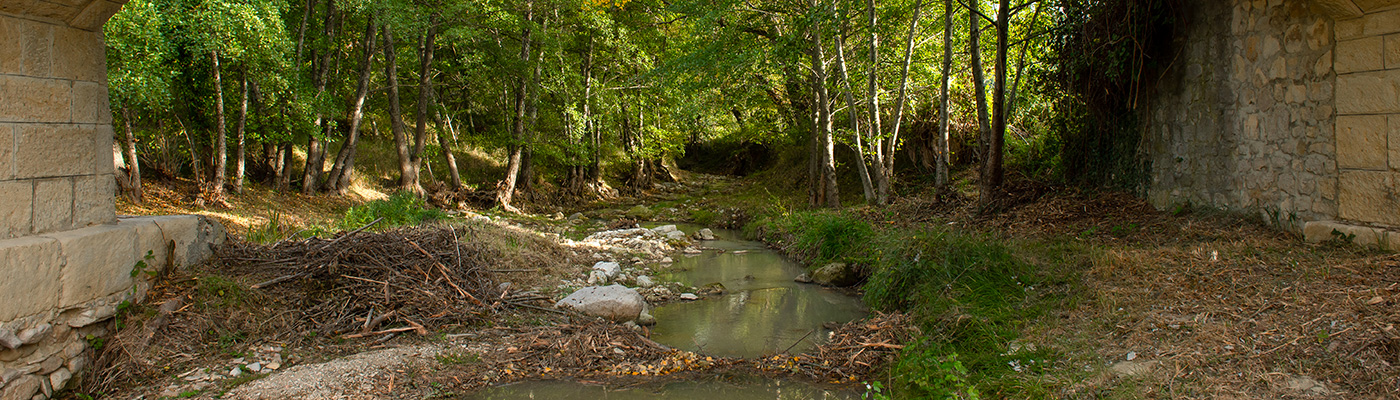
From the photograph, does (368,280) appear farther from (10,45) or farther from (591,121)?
(591,121)

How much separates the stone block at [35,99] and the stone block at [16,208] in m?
0.35

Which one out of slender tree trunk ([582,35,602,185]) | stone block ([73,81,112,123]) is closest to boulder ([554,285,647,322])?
stone block ([73,81,112,123])

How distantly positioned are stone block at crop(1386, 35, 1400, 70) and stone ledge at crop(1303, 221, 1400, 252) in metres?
1.11

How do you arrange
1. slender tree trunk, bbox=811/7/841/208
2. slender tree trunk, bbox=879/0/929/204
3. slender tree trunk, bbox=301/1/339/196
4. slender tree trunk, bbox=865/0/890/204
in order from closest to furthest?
1. slender tree trunk, bbox=879/0/929/204
2. slender tree trunk, bbox=865/0/890/204
3. slender tree trunk, bbox=811/7/841/208
4. slender tree trunk, bbox=301/1/339/196

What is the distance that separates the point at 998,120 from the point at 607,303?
479cm

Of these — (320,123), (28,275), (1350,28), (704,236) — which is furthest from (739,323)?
(320,123)

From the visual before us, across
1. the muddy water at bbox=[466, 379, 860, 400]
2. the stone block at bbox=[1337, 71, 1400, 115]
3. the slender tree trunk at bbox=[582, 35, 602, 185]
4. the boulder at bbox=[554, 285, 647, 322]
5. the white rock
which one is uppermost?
the slender tree trunk at bbox=[582, 35, 602, 185]

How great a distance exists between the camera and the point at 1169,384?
11.2 ft

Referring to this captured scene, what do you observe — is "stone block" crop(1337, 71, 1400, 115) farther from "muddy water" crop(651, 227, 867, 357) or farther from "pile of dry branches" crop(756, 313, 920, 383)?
"muddy water" crop(651, 227, 867, 357)

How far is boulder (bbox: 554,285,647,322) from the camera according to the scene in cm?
614

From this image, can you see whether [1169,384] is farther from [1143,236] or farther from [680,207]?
[680,207]

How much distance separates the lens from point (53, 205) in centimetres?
383

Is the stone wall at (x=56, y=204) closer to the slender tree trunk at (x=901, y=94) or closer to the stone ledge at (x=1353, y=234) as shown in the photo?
the stone ledge at (x=1353, y=234)

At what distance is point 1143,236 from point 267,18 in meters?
11.8
